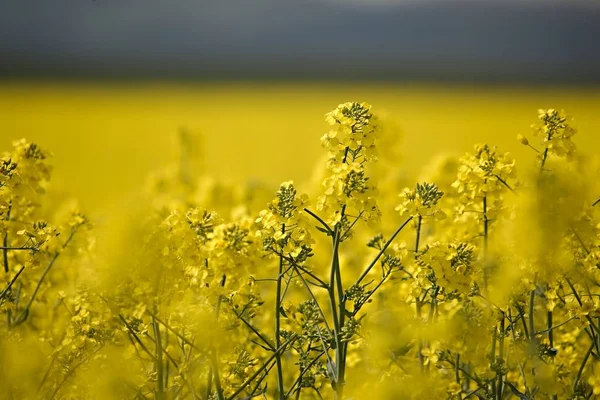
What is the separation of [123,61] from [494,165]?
51192 millimetres

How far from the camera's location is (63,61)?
48.2 meters

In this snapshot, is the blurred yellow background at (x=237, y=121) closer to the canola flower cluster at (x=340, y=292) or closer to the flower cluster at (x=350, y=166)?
the canola flower cluster at (x=340, y=292)

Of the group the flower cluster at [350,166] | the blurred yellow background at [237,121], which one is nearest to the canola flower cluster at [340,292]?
the flower cluster at [350,166]

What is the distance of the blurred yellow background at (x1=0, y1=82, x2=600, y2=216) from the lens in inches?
750

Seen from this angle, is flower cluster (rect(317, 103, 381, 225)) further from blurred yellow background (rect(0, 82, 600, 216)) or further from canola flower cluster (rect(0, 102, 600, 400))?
blurred yellow background (rect(0, 82, 600, 216))

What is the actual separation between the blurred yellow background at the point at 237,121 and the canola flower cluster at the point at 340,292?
4.87 meters

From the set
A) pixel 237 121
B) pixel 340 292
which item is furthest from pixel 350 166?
pixel 237 121

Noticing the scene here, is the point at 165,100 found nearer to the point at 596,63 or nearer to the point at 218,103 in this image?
the point at 218,103

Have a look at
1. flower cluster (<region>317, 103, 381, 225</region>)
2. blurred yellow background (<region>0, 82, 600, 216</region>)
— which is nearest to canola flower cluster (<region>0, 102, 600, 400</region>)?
flower cluster (<region>317, 103, 381, 225</region>)

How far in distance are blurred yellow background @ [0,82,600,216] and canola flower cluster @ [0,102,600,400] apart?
192 inches

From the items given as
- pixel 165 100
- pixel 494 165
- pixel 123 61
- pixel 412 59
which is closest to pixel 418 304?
pixel 494 165

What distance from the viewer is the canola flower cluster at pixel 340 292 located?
3293mm

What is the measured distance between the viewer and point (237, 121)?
2953 cm

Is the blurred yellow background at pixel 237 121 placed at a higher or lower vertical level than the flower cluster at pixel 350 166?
higher
